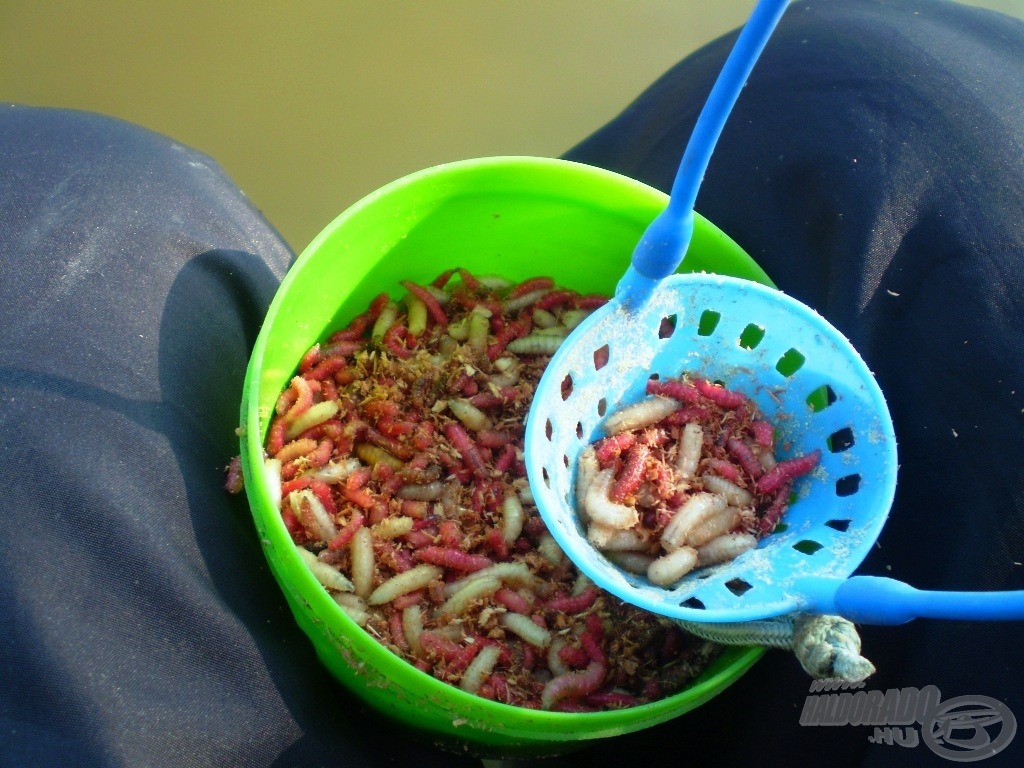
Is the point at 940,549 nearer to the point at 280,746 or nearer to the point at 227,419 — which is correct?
the point at 280,746

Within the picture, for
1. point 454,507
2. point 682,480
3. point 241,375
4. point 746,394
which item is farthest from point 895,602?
point 241,375

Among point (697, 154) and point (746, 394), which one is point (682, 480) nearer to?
point (746, 394)

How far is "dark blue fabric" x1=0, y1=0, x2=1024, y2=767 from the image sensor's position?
123cm

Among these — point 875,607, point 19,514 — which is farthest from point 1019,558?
point 19,514

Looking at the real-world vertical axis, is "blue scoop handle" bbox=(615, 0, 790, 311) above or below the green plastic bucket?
above

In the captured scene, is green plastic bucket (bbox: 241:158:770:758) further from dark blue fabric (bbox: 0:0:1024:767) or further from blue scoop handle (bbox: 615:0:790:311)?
blue scoop handle (bbox: 615:0:790:311)

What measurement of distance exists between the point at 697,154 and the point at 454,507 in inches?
37.9

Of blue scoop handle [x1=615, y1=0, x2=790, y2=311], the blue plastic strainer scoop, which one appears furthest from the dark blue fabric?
blue scoop handle [x1=615, y1=0, x2=790, y2=311]

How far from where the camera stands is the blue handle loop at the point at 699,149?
3.12ft

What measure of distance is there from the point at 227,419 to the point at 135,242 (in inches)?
14.9

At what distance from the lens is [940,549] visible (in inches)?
54.4

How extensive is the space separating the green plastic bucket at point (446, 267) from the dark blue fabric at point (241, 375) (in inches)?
4.7

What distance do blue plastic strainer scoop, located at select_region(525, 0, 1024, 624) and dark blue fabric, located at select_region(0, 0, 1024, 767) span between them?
0.10 metres

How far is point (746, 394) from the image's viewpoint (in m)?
1.75
